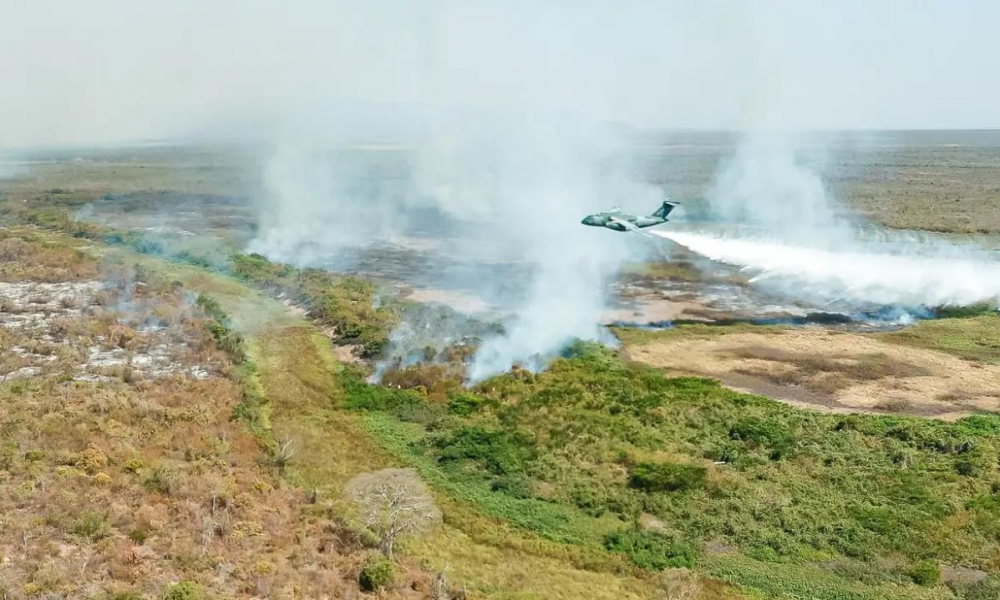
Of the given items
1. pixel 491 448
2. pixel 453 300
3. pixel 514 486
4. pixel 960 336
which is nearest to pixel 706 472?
pixel 514 486

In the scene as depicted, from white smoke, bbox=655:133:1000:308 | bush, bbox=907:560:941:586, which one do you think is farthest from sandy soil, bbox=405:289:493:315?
bush, bbox=907:560:941:586

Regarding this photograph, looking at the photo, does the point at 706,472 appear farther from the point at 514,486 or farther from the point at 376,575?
the point at 376,575

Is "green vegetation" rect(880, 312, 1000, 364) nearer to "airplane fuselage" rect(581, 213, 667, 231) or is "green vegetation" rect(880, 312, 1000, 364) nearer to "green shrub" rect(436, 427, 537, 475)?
"airplane fuselage" rect(581, 213, 667, 231)

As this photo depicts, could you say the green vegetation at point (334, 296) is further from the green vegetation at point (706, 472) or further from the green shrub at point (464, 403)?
the green shrub at point (464, 403)

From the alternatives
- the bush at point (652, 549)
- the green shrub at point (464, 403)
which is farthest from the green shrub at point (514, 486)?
the green shrub at point (464, 403)

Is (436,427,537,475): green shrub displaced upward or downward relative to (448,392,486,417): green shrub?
downward
